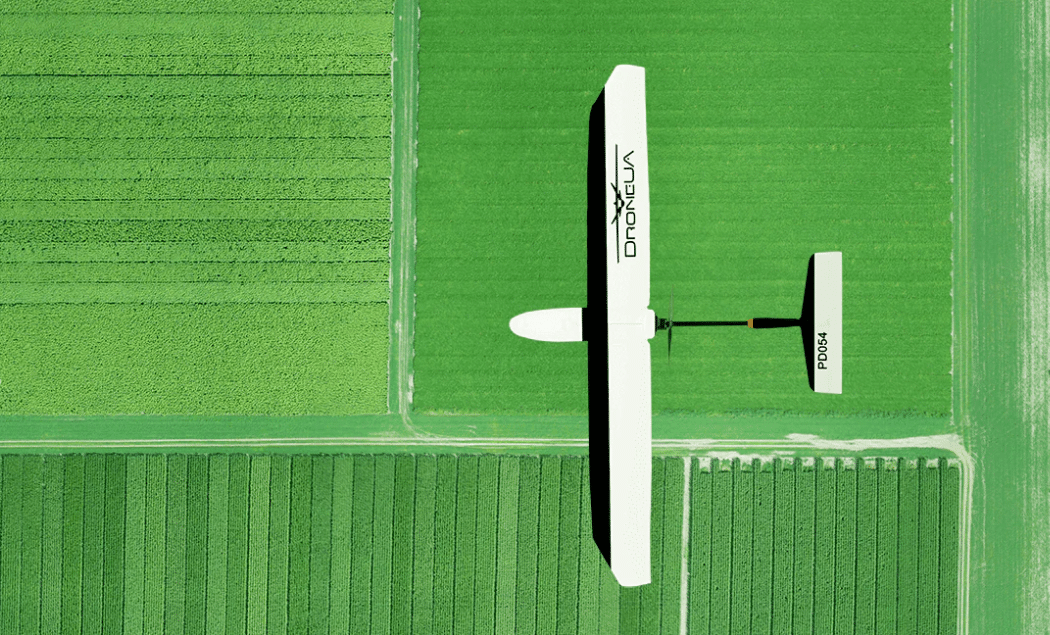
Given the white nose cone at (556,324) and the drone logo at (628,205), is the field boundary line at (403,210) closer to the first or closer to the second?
the white nose cone at (556,324)

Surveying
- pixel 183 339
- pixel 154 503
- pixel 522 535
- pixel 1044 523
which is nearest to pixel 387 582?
pixel 522 535

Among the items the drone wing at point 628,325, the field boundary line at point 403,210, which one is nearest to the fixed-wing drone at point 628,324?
the drone wing at point 628,325

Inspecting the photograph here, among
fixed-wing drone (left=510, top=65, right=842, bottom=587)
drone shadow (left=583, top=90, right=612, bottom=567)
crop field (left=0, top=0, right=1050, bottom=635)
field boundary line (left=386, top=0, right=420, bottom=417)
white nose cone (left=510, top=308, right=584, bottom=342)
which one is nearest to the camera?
fixed-wing drone (left=510, top=65, right=842, bottom=587)

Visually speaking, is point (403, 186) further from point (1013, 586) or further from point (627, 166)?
point (1013, 586)

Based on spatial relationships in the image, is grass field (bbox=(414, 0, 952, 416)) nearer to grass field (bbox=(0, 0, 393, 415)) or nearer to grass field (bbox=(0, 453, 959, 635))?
grass field (bbox=(0, 0, 393, 415))

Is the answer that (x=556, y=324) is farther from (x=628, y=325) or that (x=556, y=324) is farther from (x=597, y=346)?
(x=628, y=325)

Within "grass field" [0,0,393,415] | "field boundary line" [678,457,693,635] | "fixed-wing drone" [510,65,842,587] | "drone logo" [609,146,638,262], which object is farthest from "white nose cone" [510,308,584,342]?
"field boundary line" [678,457,693,635]
